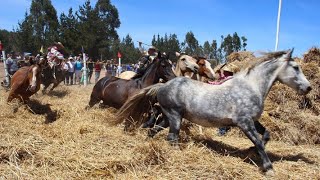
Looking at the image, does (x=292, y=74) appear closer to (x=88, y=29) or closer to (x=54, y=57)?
(x=54, y=57)

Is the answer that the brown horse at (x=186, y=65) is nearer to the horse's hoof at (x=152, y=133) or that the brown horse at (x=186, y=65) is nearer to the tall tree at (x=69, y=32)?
the horse's hoof at (x=152, y=133)

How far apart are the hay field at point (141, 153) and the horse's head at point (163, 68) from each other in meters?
1.37

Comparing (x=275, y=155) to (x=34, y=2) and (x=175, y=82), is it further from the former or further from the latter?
(x=34, y=2)

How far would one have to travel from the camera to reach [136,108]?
637 centimetres

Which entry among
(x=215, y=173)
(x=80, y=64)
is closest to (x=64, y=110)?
(x=215, y=173)

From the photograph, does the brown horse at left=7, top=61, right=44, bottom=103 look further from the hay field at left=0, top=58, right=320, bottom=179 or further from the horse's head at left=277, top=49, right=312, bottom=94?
the horse's head at left=277, top=49, right=312, bottom=94

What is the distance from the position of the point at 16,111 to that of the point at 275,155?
598 cm

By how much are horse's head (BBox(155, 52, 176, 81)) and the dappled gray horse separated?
174 centimetres

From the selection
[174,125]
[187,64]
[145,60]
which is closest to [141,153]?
[174,125]

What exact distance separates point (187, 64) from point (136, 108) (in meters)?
2.50

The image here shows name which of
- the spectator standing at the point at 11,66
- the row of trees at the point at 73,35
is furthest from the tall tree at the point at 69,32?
the spectator standing at the point at 11,66

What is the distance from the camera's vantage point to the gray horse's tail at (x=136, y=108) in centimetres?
620

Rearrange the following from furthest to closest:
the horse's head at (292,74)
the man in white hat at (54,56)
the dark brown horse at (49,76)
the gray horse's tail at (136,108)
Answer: the man in white hat at (54,56)
the dark brown horse at (49,76)
the gray horse's tail at (136,108)
the horse's head at (292,74)

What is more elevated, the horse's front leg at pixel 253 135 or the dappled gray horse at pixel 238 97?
the dappled gray horse at pixel 238 97
